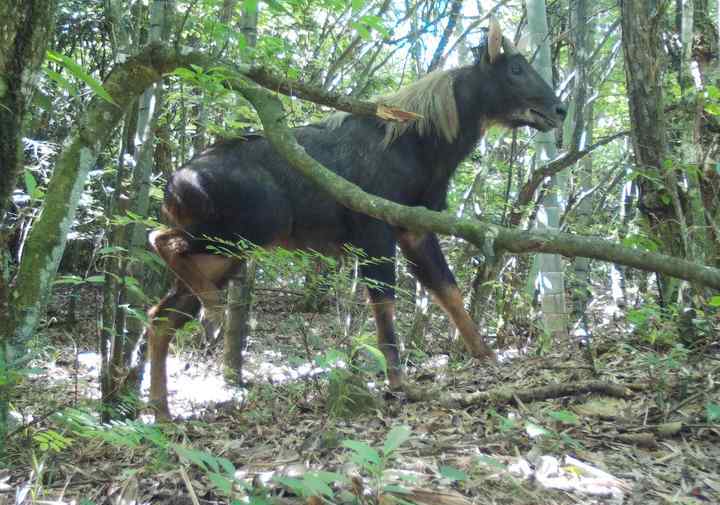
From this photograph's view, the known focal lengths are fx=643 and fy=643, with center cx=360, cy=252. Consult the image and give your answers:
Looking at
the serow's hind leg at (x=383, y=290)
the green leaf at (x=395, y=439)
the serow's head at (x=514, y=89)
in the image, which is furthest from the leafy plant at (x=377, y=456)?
the serow's head at (x=514, y=89)

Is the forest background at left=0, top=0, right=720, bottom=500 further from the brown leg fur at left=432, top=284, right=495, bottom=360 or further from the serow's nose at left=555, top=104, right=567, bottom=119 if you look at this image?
the brown leg fur at left=432, top=284, right=495, bottom=360

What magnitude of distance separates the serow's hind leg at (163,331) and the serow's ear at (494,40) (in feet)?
11.2

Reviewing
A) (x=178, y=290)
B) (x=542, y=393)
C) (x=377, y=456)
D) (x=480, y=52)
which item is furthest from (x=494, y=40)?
(x=377, y=456)

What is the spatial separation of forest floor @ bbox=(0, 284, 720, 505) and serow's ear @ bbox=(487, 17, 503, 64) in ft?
8.90

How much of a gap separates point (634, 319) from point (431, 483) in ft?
7.28

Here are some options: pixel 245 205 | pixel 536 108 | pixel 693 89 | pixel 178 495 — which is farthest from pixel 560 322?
pixel 178 495

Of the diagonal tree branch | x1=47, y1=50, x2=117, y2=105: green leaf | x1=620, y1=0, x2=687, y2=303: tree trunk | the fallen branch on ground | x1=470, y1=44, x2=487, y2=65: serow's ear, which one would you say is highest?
x1=470, y1=44, x2=487, y2=65: serow's ear

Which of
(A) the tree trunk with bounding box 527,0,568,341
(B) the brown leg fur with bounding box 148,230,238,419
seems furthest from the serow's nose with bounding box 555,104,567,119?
(B) the brown leg fur with bounding box 148,230,238,419

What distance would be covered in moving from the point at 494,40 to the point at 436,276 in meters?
2.20

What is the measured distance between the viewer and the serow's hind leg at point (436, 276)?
580 cm

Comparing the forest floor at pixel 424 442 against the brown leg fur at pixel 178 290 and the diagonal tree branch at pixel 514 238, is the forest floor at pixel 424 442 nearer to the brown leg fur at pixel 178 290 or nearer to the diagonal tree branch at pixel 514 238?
the brown leg fur at pixel 178 290

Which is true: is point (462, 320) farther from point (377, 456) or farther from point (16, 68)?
point (16, 68)

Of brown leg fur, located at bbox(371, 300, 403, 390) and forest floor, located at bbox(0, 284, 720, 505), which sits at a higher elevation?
brown leg fur, located at bbox(371, 300, 403, 390)

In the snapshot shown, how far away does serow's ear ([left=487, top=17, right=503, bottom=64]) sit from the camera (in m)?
5.79
